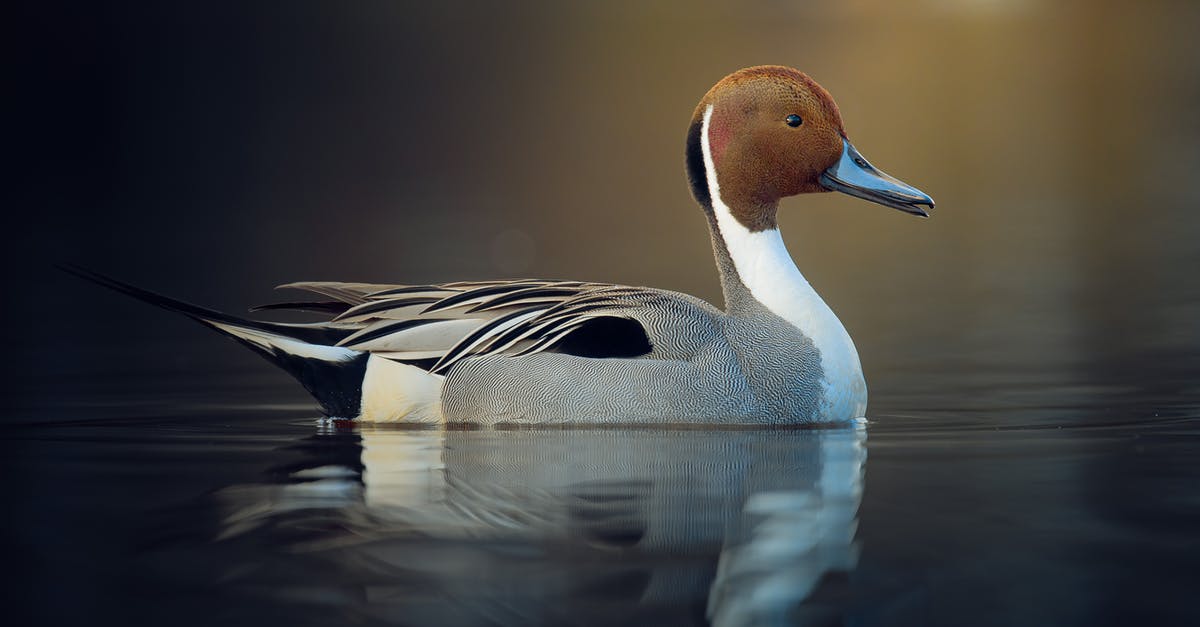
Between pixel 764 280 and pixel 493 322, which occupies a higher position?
pixel 764 280

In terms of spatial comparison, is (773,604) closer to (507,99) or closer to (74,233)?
(74,233)

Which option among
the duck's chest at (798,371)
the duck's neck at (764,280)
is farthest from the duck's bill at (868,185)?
the duck's chest at (798,371)

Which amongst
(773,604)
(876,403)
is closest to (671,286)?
(876,403)

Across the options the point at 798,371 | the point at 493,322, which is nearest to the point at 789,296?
the point at 798,371

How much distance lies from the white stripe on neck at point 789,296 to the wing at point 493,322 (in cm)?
40

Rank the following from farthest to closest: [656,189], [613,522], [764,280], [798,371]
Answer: [656,189] → [764,280] → [798,371] → [613,522]

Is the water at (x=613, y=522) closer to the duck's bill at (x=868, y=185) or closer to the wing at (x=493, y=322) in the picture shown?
the wing at (x=493, y=322)

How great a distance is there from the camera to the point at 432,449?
5191mm

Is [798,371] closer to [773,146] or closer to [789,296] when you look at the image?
[789,296]

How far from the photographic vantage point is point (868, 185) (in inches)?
235

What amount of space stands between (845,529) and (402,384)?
2286 millimetres

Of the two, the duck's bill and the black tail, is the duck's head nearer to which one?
the duck's bill

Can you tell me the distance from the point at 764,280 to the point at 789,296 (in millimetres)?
120

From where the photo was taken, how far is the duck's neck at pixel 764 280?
5734mm
